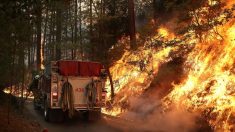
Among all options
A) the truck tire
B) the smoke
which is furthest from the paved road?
the smoke

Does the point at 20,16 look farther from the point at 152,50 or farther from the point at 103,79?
the point at 152,50

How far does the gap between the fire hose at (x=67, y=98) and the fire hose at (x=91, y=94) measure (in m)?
0.90

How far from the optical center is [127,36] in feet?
105

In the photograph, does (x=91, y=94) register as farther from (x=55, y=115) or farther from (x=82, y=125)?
(x=55, y=115)

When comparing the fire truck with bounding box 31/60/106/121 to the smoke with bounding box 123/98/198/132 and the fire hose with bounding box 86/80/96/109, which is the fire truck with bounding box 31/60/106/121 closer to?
the fire hose with bounding box 86/80/96/109

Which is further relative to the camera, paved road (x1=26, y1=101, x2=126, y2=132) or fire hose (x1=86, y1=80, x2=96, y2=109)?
fire hose (x1=86, y1=80, x2=96, y2=109)

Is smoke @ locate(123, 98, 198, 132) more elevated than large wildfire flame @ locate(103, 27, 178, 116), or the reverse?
large wildfire flame @ locate(103, 27, 178, 116)

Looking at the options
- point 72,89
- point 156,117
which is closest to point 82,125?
point 72,89

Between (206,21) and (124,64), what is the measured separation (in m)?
10.8

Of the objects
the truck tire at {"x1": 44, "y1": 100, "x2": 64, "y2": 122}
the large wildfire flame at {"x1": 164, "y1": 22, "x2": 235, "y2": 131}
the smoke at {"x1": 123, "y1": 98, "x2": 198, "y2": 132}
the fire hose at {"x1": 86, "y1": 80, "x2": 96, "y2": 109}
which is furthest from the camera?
the truck tire at {"x1": 44, "y1": 100, "x2": 64, "y2": 122}

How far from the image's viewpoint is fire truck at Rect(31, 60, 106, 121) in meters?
17.4

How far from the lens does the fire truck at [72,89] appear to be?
17422 mm

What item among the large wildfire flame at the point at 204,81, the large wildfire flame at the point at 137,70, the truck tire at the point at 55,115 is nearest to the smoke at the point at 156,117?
the large wildfire flame at the point at 204,81

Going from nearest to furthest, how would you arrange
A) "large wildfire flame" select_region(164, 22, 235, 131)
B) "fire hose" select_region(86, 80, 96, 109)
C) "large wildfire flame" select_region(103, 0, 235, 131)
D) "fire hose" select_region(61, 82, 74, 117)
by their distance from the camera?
"large wildfire flame" select_region(164, 22, 235, 131) < "large wildfire flame" select_region(103, 0, 235, 131) < "fire hose" select_region(61, 82, 74, 117) < "fire hose" select_region(86, 80, 96, 109)
